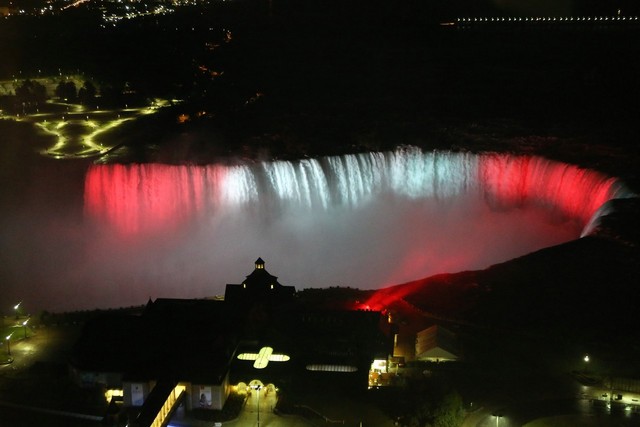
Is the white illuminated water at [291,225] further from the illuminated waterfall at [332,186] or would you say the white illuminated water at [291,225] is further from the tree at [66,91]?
the tree at [66,91]

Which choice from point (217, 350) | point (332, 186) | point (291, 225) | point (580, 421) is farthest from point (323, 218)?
point (580, 421)

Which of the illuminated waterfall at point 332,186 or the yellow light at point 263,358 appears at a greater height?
the illuminated waterfall at point 332,186

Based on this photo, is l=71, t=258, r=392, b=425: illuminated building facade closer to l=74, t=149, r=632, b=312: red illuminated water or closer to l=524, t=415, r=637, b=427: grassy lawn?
l=524, t=415, r=637, b=427: grassy lawn

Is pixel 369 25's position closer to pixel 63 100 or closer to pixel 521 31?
pixel 521 31

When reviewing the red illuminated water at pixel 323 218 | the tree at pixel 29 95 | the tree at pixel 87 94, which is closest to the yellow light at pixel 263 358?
the red illuminated water at pixel 323 218

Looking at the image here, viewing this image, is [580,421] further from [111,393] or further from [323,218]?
[323,218]

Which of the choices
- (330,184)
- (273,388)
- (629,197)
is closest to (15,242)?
(330,184)

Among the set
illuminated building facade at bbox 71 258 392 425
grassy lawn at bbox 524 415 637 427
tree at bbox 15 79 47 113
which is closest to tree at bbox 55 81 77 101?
tree at bbox 15 79 47 113

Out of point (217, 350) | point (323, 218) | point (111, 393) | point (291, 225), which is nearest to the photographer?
point (111, 393)

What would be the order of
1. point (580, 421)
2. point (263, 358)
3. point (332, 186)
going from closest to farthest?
point (580, 421)
point (263, 358)
point (332, 186)

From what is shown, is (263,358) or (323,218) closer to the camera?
(263,358)
